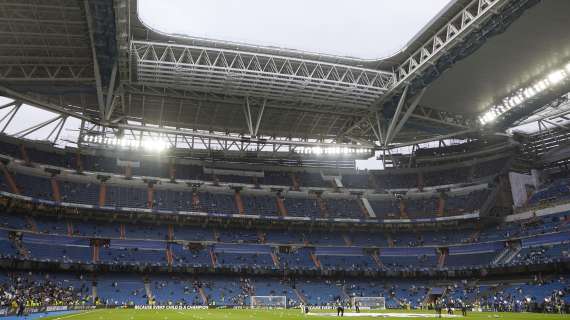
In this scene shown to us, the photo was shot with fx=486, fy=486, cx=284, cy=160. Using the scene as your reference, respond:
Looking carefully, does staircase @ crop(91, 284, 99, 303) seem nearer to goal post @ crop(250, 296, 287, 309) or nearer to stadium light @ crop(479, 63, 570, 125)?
goal post @ crop(250, 296, 287, 309)

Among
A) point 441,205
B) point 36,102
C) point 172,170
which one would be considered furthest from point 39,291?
point 441,205

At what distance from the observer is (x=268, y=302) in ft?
197

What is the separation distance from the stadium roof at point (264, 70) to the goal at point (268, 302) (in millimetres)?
19461

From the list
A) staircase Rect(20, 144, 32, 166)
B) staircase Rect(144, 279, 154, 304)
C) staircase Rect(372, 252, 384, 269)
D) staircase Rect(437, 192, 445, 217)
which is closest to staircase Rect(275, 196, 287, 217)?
staircase Rect(372, 252, 384, 269)

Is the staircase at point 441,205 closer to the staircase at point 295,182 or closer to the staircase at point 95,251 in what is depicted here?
the staircase at point 295,182

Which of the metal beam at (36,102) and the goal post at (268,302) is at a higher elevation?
the metal beam at (36,102)

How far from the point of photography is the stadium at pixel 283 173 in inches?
1773

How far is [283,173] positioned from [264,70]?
107ft

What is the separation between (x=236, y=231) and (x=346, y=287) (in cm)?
1766

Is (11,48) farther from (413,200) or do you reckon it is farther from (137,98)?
(413,200)

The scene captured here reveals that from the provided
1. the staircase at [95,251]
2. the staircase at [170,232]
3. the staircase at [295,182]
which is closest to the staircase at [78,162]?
the staircase at [95,251]

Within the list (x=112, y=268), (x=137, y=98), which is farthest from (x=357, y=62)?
(x=112, y=268)

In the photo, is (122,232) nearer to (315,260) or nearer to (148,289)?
(148,289)

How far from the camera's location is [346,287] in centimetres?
6656
